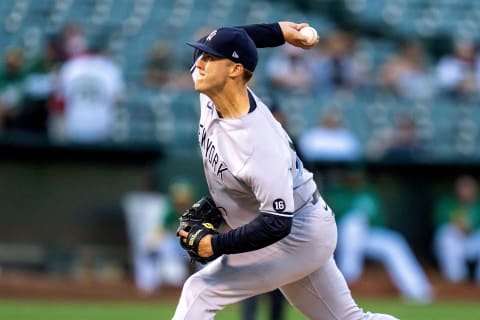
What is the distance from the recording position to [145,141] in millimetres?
13398

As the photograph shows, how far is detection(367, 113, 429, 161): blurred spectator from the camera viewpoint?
46.4 ft

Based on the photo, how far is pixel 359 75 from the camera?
15.0 m

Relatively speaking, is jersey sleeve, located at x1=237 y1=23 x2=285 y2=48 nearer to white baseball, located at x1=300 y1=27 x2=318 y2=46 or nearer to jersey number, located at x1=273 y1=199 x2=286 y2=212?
white baseball, located at x1=300 y1=27 x2=318 y2=46

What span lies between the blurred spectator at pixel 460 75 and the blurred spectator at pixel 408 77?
0.23m

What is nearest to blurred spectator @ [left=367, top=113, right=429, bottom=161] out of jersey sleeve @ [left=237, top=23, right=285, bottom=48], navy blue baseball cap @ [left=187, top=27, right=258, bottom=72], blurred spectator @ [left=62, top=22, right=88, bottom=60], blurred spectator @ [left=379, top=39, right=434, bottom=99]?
blurred spectator @ [left=379, top=39, right=434, bottom=99]

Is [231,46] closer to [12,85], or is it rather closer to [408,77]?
[12,85]

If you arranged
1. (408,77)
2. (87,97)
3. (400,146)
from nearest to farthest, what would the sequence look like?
(87,97)
(400,146)
(408,77)

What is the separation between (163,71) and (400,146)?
325 centimetres

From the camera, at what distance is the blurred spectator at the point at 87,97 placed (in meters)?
12.6

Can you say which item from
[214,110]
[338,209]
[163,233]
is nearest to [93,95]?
[163,233]

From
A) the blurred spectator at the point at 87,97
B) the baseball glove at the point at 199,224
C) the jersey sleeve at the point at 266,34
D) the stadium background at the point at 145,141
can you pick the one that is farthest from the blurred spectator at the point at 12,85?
the baseball glove at the point at 199,224

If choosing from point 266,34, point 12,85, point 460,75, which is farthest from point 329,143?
point 266,34

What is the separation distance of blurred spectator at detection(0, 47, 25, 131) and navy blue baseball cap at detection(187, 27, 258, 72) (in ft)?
25.6

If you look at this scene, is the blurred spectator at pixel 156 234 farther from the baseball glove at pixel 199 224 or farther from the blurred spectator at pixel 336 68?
the baseball glove at pixel 199 224
